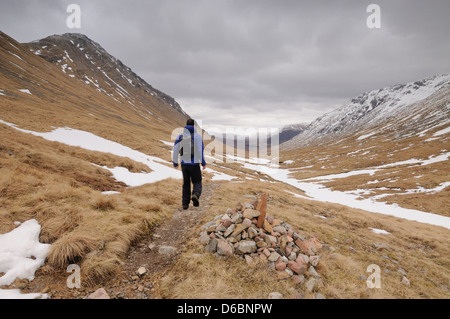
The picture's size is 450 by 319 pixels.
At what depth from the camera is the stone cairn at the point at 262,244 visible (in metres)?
5.73

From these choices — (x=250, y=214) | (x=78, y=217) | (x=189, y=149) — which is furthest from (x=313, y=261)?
(x=78, y=217)

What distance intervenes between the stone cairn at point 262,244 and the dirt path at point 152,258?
48.4 inches

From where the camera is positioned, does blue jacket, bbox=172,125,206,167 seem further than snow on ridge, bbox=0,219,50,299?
Yes

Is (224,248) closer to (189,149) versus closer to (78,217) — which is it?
(189,149)

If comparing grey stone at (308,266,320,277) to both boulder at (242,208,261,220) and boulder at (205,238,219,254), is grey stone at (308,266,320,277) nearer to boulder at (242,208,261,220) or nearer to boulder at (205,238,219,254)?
boulder at (242,208,261,220)

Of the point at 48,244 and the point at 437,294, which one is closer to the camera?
the point at 48,244

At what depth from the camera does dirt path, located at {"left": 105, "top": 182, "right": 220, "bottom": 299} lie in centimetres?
479

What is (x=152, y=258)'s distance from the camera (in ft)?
20.4

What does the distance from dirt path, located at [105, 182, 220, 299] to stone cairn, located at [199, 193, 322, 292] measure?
123cm

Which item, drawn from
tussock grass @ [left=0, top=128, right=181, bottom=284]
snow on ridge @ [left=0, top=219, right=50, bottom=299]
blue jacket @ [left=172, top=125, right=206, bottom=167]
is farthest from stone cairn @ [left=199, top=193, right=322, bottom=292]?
snow on ridge @ [left=0, top=219, right=50, bottom=299]

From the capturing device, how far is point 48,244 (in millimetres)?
5559

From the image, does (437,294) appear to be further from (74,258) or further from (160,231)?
(74,258)
